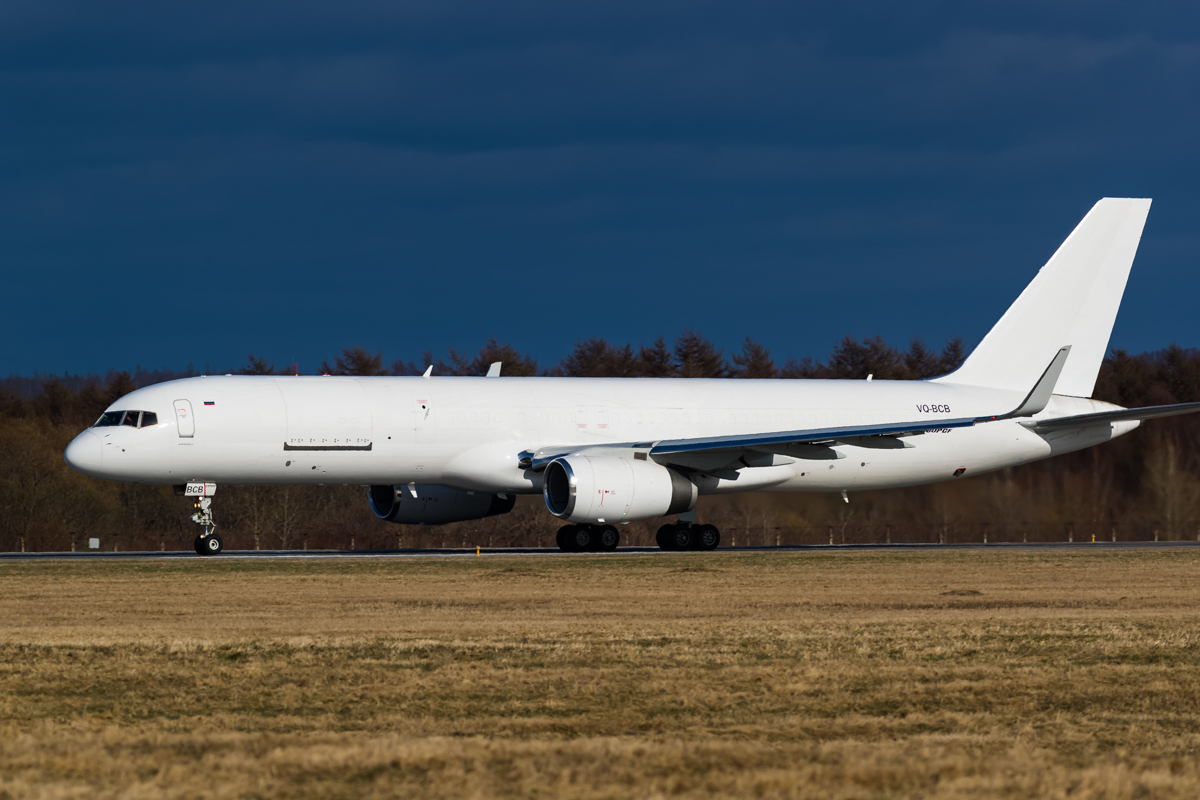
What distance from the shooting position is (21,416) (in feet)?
180

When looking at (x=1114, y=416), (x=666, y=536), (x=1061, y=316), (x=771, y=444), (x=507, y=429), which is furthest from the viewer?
(x=1061, y=316)

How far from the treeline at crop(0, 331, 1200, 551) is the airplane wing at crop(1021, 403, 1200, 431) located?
2251 millimetres

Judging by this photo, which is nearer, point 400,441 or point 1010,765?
point 1010,765

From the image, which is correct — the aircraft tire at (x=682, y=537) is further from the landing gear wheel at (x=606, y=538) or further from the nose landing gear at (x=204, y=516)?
the nose landing gear at (x=204, y=516)

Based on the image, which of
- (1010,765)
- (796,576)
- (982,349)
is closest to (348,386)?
(796,576)

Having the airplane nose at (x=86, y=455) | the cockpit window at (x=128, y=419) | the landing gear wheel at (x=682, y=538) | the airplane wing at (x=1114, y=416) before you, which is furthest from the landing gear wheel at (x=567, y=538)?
the airplane wing at (x=1114, y=416)

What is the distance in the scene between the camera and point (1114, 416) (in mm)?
33656

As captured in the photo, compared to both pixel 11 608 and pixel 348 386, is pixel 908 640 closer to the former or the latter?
pixel 11 608

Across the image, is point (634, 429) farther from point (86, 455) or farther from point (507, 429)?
point (86, 455)

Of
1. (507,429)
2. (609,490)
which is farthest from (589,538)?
(507,429)

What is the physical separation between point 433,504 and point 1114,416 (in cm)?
1587

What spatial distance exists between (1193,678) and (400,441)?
67.7 feet

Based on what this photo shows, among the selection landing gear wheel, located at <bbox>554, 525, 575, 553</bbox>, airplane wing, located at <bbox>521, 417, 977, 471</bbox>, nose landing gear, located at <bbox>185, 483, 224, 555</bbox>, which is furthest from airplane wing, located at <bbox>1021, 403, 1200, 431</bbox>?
nose landing gear, located at <bbox>185, 483, 224, 555</bbox>

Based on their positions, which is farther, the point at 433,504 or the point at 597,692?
the point at 433,504
